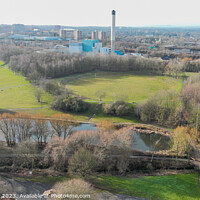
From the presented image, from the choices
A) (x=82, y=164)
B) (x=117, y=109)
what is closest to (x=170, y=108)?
(x=117, y=109)

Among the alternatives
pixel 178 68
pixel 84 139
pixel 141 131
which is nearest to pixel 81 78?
pixel 178 68

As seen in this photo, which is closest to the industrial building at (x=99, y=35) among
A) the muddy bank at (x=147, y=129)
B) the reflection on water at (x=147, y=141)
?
the muddy bank at (x=147, y=129)

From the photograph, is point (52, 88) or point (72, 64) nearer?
point (52, 88)

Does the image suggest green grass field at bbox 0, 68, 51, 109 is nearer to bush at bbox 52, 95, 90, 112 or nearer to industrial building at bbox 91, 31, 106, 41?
bush at bbox 52, 95, 90, 112

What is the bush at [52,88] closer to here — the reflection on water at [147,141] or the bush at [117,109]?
the bush at [117,109]

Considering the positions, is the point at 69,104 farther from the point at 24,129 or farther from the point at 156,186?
the point at 156,186
